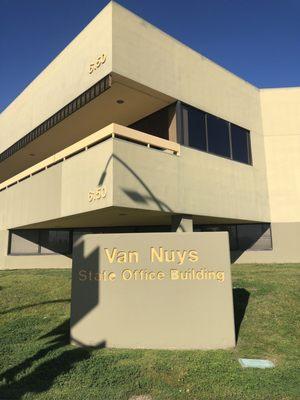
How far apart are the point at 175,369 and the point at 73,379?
1676 mm

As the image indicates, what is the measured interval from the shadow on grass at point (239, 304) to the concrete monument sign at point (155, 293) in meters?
1.12

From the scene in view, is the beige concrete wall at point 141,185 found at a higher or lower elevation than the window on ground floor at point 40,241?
higher

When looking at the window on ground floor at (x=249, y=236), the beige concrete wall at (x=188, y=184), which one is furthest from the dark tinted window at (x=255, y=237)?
the beige concrete wall at (x=188, y=184)

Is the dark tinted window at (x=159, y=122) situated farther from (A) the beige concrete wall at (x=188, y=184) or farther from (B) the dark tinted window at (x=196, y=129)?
(A) the beige concrete wall at (x=188, y=184)

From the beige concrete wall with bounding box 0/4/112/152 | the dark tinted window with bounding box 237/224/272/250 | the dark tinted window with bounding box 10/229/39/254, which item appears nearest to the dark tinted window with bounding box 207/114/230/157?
the dark tinted window with bounding box 237/224/272/250

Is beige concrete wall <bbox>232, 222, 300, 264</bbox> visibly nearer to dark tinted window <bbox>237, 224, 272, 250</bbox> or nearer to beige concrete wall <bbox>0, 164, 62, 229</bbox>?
dark tinted window <bbox>237, 224, 272, 250</bbox>

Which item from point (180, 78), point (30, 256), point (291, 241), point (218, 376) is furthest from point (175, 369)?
point (30, 256)

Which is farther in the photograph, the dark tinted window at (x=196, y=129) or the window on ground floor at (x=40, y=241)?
the window on ground floor at (x=40, y=241)

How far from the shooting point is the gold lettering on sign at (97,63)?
14055 mm

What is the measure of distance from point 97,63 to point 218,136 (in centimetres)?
625

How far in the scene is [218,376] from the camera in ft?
20.0

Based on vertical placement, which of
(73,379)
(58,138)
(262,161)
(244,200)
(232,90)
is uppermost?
(232,90)

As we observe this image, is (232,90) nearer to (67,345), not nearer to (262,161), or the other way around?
(262,161)

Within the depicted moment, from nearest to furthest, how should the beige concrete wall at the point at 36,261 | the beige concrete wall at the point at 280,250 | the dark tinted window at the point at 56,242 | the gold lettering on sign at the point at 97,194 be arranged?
the gold lettering on sign at the point at 97,194, the beige concrete wall at the point at 280,250, the beige concrete wall at the point at 36,261, the dark tinted window at the point at 56,242
